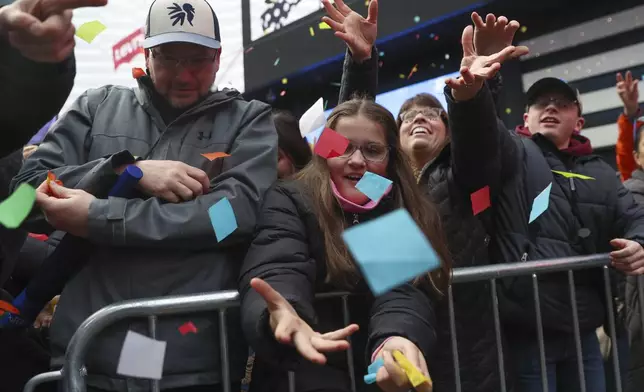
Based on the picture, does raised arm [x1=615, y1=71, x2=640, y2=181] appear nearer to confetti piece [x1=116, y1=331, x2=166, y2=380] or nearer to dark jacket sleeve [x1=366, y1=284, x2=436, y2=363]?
dark jacket sleeve [x1=366, y1=284, x2=436, y2=363]

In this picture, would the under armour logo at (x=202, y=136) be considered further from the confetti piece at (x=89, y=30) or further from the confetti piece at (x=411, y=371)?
the confetti piece at (x=411, y=371)

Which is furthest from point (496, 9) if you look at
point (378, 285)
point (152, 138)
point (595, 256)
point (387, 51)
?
point (378, 285)

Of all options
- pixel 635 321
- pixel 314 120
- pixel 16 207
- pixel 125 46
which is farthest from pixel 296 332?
pixel 125 46

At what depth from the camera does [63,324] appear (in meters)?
1.95

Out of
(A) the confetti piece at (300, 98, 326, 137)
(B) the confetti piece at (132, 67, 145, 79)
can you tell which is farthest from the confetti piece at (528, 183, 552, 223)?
(B) the confetti piece at (132, 67, 145, 79)

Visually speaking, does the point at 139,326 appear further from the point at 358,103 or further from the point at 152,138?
the point at 358,103

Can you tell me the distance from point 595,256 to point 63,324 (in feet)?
6.02

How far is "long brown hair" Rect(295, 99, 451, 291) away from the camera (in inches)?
80.4

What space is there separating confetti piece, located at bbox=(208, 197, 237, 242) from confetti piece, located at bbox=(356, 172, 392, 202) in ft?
1.23

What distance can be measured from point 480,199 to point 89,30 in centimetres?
142

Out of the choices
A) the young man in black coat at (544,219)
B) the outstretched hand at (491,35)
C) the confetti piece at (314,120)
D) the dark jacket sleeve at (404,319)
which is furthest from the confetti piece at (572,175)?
the dark jacket sleeve at (404,319)

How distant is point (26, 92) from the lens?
1.51 metres

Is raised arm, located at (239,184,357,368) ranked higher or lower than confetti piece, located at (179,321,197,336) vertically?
higher

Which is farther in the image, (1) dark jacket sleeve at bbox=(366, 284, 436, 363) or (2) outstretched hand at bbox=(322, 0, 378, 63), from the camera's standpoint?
(2) outstretched hand at bbox=(322, 0, 378, 63)
